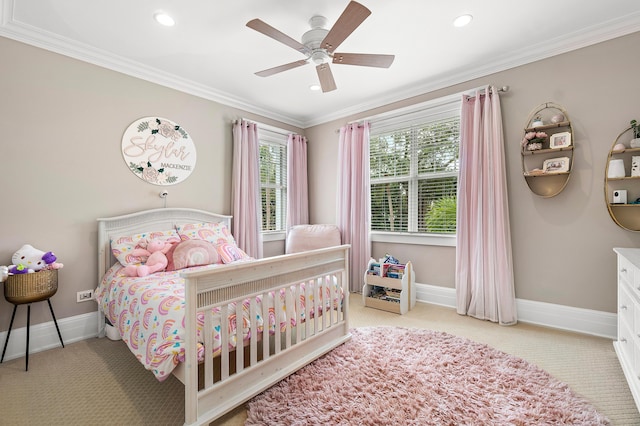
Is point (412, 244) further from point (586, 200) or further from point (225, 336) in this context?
point (225, 336)

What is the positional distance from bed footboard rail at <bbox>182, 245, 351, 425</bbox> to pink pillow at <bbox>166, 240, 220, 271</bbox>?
1027 mm

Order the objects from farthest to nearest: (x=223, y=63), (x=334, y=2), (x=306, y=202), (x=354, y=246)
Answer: (x=306, y=202) → (x=354, y=246) → (x=223, y=63) → (x=334, y=2)

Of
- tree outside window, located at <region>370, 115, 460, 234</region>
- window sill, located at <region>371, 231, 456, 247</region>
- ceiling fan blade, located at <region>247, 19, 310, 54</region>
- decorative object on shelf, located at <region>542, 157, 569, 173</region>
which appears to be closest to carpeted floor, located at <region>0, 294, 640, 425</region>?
window sill, located at <region>371, 231, 456, 247</region>

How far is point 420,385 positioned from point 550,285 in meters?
1.78

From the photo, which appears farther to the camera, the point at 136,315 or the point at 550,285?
the point at 550,285

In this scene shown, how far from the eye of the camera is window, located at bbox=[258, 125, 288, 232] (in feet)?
13.5

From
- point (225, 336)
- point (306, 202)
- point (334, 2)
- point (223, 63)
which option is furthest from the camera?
point (306, 202)

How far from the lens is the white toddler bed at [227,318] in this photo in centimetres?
143

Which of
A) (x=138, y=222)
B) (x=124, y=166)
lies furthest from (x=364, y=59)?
(x=138, y=222)

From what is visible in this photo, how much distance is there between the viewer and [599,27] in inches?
92.2

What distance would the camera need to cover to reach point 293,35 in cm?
242

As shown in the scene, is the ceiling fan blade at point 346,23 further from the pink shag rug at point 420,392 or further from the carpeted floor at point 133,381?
the carpeted floor at point 133,381

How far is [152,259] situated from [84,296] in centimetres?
76

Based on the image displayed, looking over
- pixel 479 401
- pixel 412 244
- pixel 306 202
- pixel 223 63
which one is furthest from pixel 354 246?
pixel 223 63
